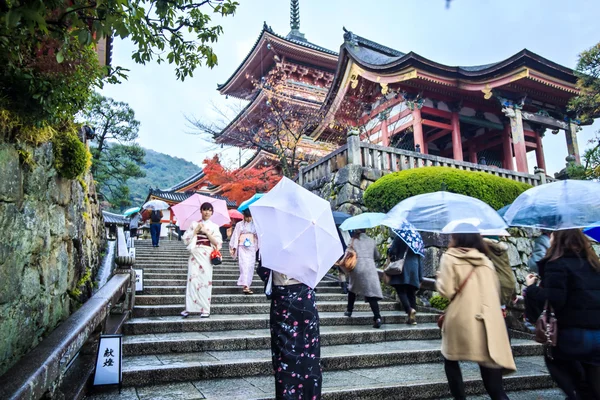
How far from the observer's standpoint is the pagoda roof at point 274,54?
2258 centimetres

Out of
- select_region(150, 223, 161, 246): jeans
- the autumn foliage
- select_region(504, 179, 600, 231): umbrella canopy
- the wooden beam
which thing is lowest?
select_region(504, 179, 600, 231): umbrella canopy

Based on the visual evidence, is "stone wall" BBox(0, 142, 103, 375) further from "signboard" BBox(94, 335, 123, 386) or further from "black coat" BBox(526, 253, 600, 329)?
"black coat" BBox(526, 253, 600, 329)

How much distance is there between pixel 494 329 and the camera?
111 inches

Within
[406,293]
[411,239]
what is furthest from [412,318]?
[411,239]

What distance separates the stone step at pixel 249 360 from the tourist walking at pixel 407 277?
81 cm

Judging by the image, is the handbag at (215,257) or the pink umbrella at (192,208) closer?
the handbag at (215,257)

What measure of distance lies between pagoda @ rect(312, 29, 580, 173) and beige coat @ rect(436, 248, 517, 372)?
10420 mm

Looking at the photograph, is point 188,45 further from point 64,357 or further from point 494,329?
point 494,329

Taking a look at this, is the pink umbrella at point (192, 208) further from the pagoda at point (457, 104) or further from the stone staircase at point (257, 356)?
the pagoda at point (457, 104)

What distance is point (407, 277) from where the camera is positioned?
20.5 ft

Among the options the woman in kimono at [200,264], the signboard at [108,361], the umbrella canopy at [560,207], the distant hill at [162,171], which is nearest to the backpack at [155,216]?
the woman in kimono at [200,264]

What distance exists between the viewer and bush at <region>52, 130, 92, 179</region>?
4104 mm

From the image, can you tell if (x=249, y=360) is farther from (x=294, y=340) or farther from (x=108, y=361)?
(x=294, y=340)

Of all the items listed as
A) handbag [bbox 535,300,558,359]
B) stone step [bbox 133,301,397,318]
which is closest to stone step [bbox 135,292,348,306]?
stone step [bbox 133,301,397,318]
